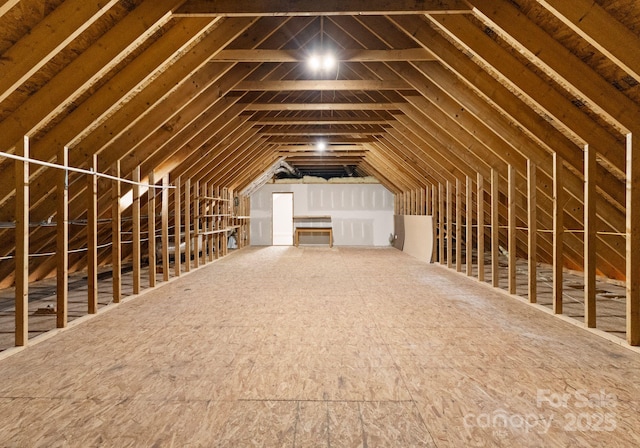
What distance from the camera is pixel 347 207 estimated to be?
1387cm

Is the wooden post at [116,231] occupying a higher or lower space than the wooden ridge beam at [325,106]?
lower

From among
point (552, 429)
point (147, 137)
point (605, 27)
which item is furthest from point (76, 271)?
point (605, 27)

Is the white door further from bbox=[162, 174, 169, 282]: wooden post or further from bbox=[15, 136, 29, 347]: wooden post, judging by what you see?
bbox=[15, 136, 29, 347]: wooden post

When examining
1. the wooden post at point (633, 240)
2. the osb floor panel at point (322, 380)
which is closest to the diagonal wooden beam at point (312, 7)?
the wooden post at point (633, 240)

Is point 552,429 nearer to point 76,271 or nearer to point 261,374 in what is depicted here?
point 261,374

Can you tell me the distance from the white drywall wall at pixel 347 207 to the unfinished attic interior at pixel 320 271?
680cm

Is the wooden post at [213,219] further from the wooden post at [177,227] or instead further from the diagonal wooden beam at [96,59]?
the diagonal wooden beam at [96,59]

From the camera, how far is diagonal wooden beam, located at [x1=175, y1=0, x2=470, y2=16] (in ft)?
11.0

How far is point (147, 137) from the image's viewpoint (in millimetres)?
4688

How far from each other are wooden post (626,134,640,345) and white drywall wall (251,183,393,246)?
35.4ft

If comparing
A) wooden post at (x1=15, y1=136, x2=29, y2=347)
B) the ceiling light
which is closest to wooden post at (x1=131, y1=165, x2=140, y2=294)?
wooden post at (x1=15, y1=136, x2=29, y2=347)

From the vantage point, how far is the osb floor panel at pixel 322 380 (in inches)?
71.2

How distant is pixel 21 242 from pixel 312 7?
3.08 meters

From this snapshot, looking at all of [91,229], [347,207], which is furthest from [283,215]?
[91,229]
